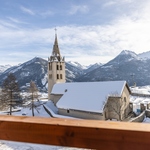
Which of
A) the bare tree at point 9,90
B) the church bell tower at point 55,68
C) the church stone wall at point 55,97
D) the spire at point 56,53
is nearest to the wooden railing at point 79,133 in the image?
the bare tree at point 9,90

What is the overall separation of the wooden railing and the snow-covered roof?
19409 mm

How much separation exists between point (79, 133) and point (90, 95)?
22.5 metres

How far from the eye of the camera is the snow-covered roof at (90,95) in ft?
70.9

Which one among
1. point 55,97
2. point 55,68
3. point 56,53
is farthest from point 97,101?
point 56,53

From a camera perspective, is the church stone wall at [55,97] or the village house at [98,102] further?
the church stone wall at [55,97]

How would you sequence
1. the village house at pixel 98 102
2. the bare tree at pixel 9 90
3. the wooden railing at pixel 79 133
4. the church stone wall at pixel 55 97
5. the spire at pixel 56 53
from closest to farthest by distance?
1. the wooden railing at pixel 79 133
2. the village house at pixel 98 102
3. the bare tree at pixel 9 90
4. the church stone wall at pixel 55 97
5. the spire at pixel 56 53

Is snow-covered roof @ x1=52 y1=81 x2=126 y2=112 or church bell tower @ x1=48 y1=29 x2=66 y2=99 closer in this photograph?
snow-covered roof @ x1=52 y1=81 x2=126 y2=112

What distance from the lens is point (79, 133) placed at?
54.2 inches

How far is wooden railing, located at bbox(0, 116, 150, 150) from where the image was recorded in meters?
1.26

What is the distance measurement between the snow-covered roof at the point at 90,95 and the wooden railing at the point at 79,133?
19.4 m

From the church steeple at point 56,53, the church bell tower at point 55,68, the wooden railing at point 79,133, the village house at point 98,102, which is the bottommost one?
the village house at point 98,102

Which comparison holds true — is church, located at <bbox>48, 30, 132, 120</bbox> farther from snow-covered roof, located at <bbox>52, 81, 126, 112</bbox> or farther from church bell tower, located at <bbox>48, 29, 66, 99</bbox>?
church bell tower, located at <bbox>48, 29, 66, 99</bbox>

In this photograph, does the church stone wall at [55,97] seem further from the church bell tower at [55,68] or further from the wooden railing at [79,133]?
the wooden railing at [79,133]

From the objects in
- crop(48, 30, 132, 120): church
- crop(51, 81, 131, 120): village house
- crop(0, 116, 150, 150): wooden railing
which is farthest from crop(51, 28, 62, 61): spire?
crop(0, 116, 150, 150): wooden railing
